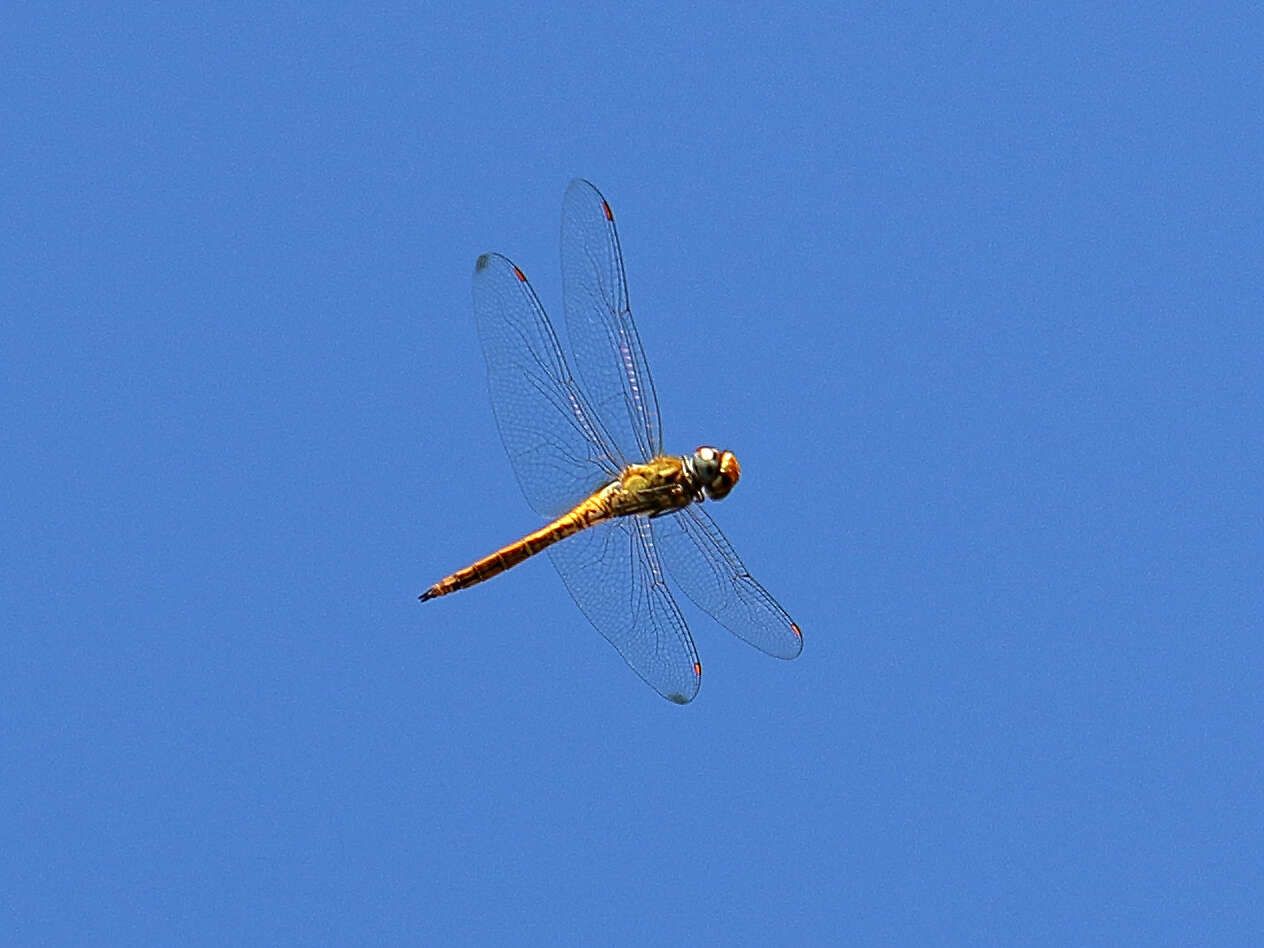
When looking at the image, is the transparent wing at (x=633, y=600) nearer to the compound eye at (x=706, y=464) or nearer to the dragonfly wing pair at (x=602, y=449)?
the dragonfly wing pair at (x=602, y=449)

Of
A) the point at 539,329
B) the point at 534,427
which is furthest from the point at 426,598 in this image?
the point at 539,329

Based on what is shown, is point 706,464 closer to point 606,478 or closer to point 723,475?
point 723,475

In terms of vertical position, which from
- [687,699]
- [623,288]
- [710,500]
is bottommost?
[687,699]

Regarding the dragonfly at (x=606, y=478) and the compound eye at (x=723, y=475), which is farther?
the compound eye at (x=723, y=475)

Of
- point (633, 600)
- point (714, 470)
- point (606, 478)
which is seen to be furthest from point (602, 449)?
point (633, 600)

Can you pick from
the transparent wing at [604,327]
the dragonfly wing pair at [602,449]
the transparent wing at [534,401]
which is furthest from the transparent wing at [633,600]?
the transparent wing at [604,327]

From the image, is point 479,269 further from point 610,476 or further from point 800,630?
point 800,630
